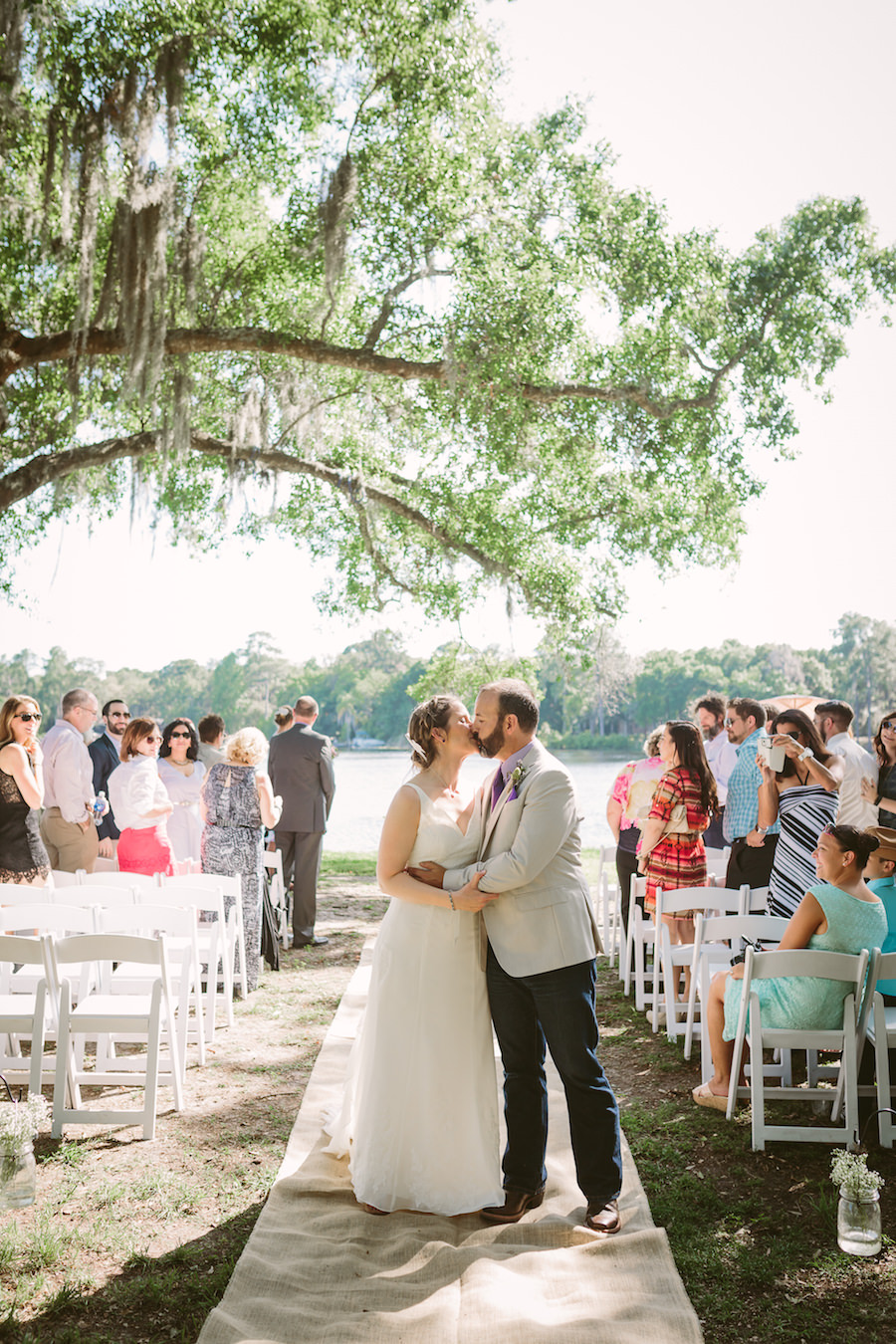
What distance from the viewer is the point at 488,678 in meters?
12.2

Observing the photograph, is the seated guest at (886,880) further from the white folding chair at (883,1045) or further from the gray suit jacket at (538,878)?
the gray suit jacket at (538,878)

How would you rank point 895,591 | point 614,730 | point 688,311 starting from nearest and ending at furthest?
point 688,311 → point 614,730 → point 895,591

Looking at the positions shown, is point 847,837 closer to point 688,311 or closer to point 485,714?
point 485,714

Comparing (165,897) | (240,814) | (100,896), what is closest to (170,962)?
(165,897)

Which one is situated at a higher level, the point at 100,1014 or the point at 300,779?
the point at 300,779

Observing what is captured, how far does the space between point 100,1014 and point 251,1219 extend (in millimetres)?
1179

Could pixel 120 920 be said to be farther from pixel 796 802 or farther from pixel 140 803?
pixel 796 802

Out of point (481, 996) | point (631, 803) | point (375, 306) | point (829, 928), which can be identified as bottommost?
point (481, 996)

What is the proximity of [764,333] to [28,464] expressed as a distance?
7657 mm

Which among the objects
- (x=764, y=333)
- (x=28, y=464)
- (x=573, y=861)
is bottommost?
(x=573, y=861)

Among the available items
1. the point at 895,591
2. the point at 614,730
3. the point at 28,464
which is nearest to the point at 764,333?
the point at 28,464

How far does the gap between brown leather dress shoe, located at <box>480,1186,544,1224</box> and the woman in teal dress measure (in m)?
1.22

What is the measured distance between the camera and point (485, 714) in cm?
353

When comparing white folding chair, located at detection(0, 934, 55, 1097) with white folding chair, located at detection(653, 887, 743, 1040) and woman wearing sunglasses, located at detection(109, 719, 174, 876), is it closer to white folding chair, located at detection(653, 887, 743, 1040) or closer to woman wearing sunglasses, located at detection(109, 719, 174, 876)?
woman wearing sunglasses, located at detection(109, 719, 174, 876)
